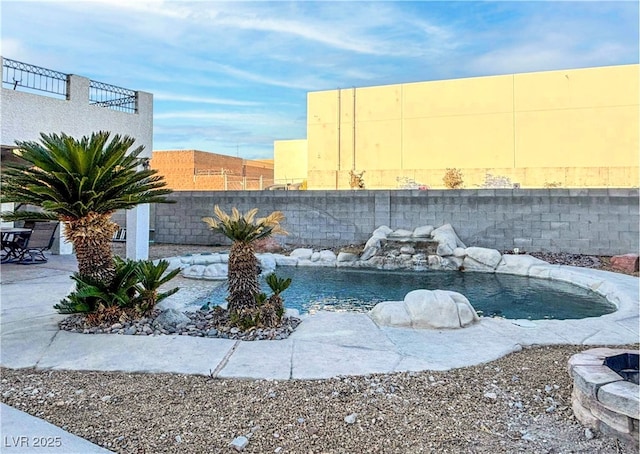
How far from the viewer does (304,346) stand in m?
3.68

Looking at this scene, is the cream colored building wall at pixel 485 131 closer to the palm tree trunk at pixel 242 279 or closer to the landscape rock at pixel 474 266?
the landscape rock at pixel 474 266

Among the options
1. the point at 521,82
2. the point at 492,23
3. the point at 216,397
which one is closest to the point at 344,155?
the point at 521,82

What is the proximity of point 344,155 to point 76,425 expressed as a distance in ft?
67.3

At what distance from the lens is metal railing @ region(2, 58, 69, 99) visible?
6996mm

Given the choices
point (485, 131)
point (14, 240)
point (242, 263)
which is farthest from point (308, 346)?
point (485, 131)

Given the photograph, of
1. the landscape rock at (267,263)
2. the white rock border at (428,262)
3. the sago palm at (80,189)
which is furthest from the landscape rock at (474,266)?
the sago palm at (80,189)

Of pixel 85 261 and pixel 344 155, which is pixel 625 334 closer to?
pixel 85 261

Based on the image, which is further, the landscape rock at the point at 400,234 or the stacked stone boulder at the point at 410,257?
the landscape rock at the point at 400,234

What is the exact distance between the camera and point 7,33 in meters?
6.62

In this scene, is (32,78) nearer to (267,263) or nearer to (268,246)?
(267,263)

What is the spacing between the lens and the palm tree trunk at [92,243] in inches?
162

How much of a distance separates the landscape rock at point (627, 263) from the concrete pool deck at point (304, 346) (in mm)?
4250

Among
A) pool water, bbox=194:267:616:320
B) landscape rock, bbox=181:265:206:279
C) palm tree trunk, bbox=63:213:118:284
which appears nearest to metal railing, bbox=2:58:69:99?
landscape rock, bbox=181:265:206:279

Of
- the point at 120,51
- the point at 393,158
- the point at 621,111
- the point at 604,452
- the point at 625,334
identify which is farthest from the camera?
the point at 393,158
